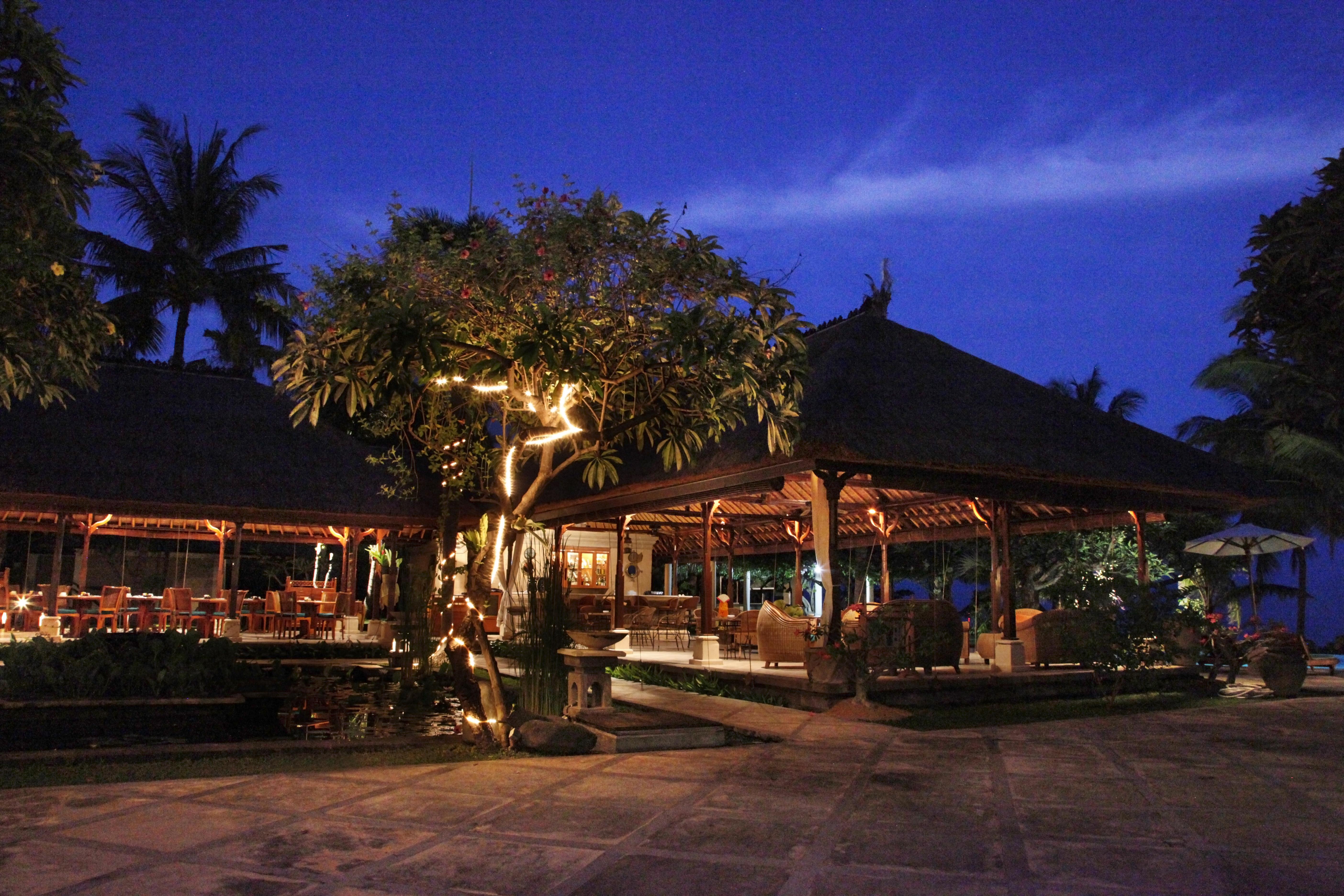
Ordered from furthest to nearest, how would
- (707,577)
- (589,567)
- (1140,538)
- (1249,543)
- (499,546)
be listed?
(589,567) → (707,577) → (1249,543) → (1140,538) → (499,546)

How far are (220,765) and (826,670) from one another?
507 centimetres

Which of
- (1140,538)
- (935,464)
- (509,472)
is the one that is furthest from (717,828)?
(1140,538)

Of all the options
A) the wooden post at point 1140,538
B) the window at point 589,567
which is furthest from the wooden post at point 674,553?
the wooden post at point 1140,538

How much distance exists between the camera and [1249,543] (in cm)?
1234

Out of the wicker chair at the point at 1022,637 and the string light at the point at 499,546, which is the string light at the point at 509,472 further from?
the wicker chair at the point at 1022,637

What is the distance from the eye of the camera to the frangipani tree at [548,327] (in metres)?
5.65

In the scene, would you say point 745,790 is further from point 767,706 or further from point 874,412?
point 874,412

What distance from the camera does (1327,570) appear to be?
244ft

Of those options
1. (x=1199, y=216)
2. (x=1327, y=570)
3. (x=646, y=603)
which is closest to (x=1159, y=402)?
(x=1199, y=216)

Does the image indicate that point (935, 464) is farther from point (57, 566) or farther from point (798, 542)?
point (57, 566)

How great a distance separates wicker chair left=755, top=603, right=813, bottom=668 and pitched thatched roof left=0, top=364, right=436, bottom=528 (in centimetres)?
884

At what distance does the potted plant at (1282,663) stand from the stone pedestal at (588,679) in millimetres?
7566

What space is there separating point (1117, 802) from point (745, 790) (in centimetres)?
189

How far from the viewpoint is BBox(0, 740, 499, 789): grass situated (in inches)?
195
